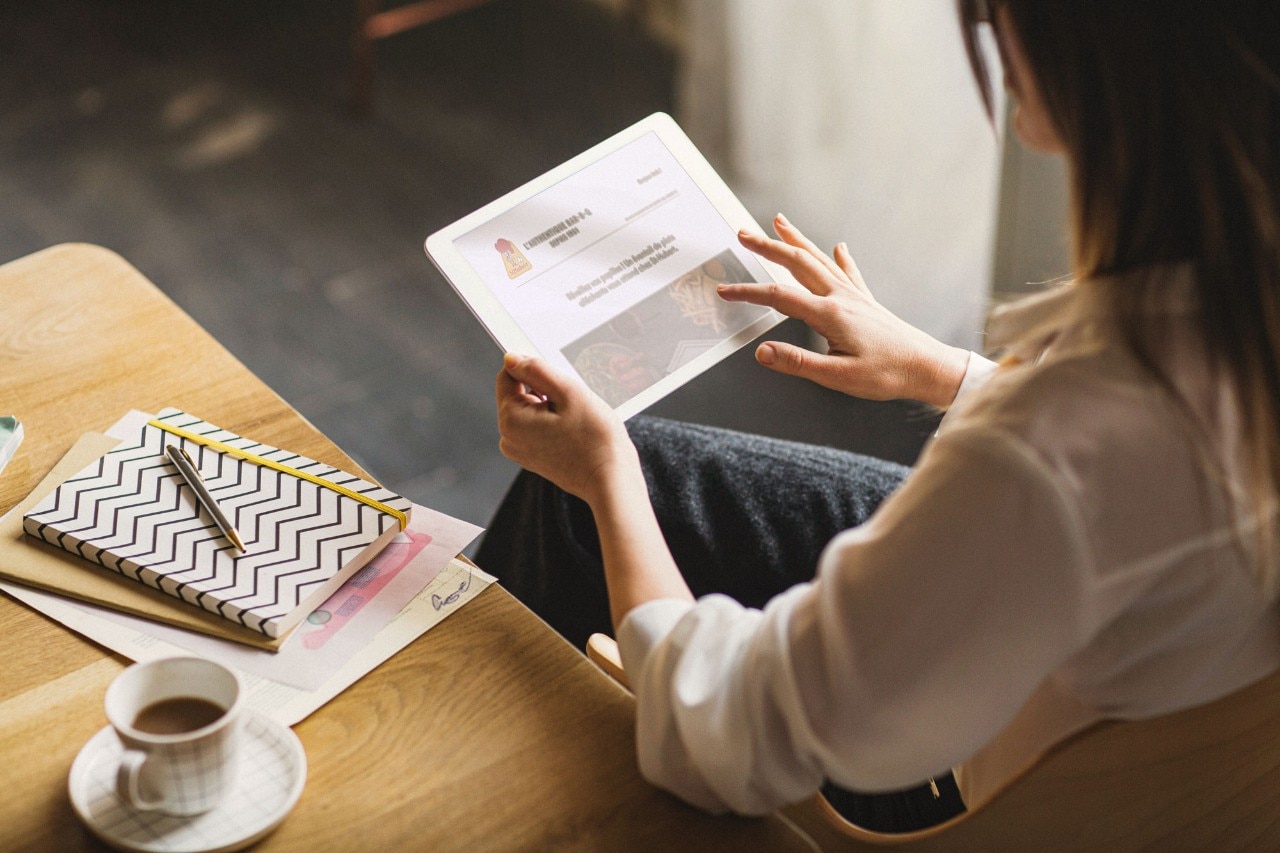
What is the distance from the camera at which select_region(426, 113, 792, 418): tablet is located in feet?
3.08

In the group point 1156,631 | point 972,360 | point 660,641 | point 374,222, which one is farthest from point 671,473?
point 374,222

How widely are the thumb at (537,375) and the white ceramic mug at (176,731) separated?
1.03 feet

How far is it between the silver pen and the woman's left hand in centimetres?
19

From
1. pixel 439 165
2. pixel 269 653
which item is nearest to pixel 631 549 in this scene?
pixel 269 653

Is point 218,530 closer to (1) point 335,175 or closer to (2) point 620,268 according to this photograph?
(2) point 620,268

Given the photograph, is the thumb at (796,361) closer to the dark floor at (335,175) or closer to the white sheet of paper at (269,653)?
the white sheet of paper at (269,653)

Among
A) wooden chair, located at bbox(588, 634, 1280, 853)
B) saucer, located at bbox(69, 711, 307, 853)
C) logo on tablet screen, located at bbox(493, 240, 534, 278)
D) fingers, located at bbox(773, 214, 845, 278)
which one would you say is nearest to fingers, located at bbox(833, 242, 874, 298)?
fingers, located at bbox(773, 214, 845, 278)

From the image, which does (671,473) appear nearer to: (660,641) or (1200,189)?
(660,641)

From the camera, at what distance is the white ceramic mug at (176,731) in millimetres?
630

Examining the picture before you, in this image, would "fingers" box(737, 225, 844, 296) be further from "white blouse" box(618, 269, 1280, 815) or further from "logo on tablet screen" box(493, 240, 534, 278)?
"white blouse" box(618, 269, 1280, 815)

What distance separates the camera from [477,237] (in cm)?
A: 96

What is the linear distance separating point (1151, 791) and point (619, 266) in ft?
1.80

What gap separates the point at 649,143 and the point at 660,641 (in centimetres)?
48

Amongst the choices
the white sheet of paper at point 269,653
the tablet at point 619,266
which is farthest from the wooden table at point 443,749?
the tablet at point 619,266
